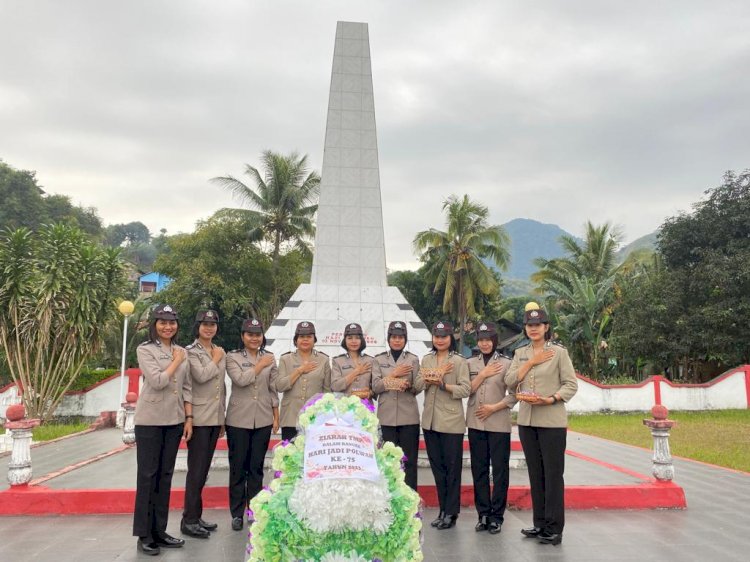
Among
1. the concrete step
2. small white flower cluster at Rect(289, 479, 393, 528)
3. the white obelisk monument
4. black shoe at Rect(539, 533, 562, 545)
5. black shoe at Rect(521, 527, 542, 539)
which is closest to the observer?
small white flower cluster at Rect(289, 479, 393, 528)

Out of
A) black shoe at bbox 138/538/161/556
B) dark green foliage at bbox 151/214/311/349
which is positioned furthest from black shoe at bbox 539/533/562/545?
dark green foliage at bbox 151/214/311/349

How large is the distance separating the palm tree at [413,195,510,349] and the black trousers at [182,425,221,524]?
15.7 metres

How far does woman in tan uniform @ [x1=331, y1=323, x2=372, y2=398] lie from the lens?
3883 millimetres

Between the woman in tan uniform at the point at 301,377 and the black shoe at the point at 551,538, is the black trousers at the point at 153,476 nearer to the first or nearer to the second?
the woman in tan uniform at the point at 301,377

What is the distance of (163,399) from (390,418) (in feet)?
5.06

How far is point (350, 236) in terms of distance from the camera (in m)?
7.10

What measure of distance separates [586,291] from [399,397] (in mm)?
12915

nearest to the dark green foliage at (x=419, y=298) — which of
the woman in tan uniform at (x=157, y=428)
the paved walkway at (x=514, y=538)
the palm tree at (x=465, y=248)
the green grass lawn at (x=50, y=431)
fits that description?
the palm tree at (x=465, y=248)

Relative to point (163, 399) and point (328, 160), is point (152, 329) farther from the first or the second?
point (328, 160)

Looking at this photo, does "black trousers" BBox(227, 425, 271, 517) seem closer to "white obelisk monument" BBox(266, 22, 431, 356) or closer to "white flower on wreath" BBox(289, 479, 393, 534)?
"white flower on wreath" BBox(289, 479, 393, 534)

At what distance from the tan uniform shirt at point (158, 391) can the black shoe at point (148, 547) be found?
2.37 ft

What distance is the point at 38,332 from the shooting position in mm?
10250

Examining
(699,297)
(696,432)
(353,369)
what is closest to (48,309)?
(353,369)

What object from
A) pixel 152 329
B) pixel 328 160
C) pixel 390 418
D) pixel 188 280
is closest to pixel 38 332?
pixel 188 280
